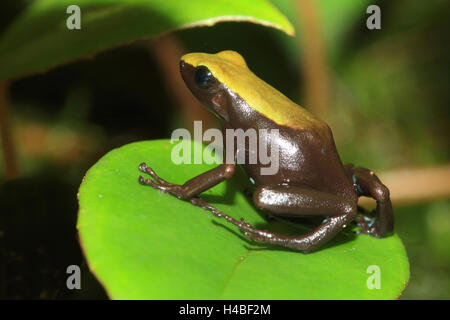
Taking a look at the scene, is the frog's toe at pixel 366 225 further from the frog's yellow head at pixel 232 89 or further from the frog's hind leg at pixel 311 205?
the frog's yellow head at pixel 232 89

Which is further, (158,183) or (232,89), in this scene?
(232,89)

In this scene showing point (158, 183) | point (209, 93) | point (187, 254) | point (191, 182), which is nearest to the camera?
point (187, 254)

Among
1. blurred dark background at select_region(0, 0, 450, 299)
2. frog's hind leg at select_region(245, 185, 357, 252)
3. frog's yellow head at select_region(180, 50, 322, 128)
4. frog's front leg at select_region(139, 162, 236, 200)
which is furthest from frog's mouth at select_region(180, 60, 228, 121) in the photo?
blurred dark background at select_region(0, 0, 450, 299)

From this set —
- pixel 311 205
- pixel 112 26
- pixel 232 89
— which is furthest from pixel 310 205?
pixel 112 26

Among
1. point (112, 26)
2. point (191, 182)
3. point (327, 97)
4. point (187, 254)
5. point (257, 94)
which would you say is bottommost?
point (187, 254)

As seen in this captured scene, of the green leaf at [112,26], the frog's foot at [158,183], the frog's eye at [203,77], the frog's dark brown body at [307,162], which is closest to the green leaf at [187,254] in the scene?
the frog's foot at [158,183]

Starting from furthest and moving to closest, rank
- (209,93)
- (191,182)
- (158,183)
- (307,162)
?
(209,93)
(307,162)
(191,182)
(158,183)

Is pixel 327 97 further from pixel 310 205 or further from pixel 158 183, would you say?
pixel 158 183
